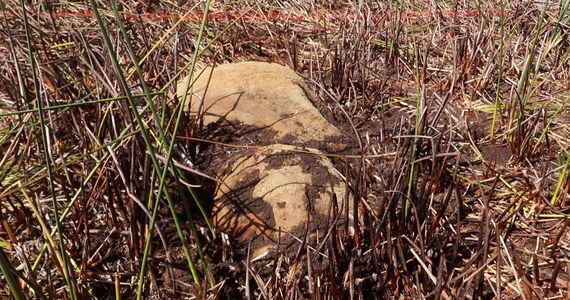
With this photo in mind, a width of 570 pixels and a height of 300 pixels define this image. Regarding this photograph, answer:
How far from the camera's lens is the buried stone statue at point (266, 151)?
144 cm

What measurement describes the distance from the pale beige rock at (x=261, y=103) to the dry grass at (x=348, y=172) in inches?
4.7

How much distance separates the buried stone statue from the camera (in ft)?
4.73

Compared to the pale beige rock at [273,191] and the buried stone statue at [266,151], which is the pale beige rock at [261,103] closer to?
the buried stone statue at [266,151]

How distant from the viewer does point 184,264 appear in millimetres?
1311

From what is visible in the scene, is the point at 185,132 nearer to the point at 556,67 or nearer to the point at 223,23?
the point at 223,23

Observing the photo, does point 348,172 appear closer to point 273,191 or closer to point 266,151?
point 273,191

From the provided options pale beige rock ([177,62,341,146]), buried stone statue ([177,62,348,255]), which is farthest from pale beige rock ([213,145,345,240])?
pale beige rock ([177,62,341,146])

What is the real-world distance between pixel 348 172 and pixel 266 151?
43 centimetres

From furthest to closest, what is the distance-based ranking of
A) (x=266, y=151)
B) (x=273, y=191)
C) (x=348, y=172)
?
(x=266, y=151)
(x=273, y=191)
(x=348, y=172)

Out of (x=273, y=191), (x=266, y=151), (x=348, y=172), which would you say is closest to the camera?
(x=348, y=172)

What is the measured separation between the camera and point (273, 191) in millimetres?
1489

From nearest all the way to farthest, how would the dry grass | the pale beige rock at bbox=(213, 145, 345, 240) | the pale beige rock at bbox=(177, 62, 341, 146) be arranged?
the dry grass < the pale beige rock at bbox=(213, 145, 345, 240) < the pale beige rock at bbox=(177, 62, 341, 146)

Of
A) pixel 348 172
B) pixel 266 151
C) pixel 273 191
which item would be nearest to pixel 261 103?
pixel 266 151

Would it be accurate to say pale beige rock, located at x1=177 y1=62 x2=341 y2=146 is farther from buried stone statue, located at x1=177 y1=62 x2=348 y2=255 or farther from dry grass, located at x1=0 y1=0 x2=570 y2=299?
dry grass, located at x1=0 y1=0 x2=570 y2=299
